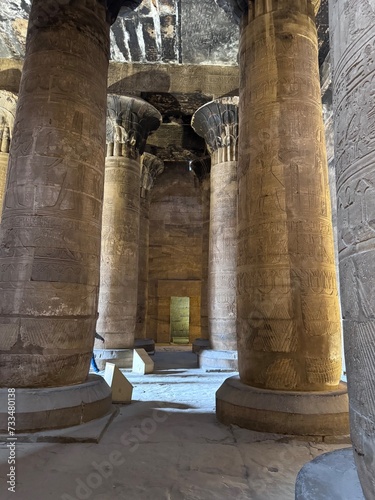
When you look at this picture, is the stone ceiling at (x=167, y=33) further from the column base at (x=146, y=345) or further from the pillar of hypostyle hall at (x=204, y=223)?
the column base at (x=146, y=345)

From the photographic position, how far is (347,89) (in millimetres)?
1435

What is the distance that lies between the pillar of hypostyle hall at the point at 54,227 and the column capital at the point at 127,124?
4.11m

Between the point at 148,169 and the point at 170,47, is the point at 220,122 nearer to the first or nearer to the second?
the point at 170,47

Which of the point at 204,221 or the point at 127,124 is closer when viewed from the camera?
the point at 127,124

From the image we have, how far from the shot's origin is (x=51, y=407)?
3402 millimetres

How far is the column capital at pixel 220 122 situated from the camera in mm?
8656

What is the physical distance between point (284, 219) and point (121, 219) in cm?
545

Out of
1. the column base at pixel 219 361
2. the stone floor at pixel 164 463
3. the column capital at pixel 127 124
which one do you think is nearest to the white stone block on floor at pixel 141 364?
the column base at pixel 219 361

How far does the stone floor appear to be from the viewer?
2355mm

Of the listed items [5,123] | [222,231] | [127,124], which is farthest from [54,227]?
[5,123]

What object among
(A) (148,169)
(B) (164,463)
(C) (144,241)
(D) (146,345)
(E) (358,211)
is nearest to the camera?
(E) (358,211)

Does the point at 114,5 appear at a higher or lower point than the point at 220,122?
lower

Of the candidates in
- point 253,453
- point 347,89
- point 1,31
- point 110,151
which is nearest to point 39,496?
point 253,453

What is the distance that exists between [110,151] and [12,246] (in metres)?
5.70
